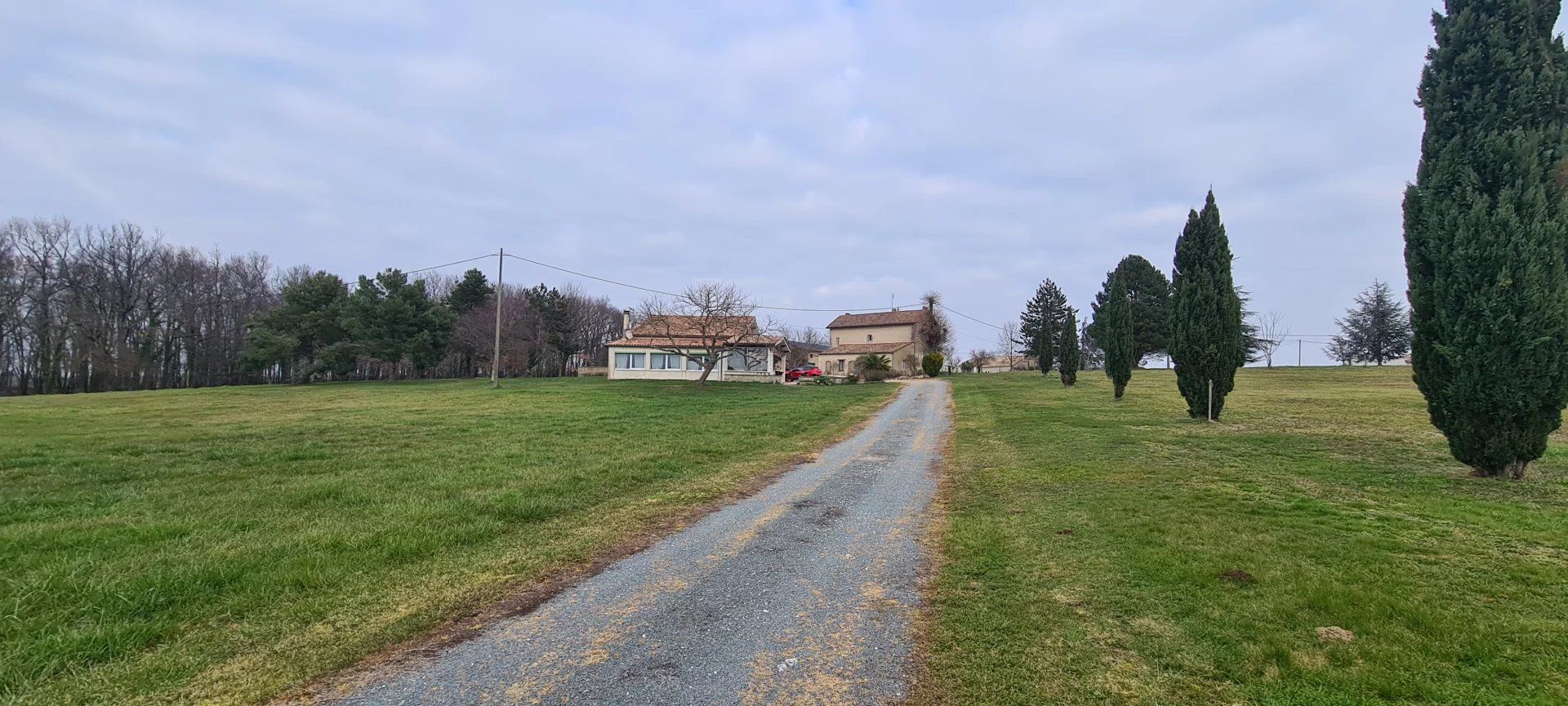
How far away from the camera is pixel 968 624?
393 centimetres

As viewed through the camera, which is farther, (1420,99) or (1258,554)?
(1420,99)

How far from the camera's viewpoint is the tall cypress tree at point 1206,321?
1725 cm

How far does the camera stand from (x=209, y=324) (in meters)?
50.0

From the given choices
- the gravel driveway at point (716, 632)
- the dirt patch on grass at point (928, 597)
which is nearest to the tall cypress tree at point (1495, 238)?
the dirt patch on grass at point (928, 597)

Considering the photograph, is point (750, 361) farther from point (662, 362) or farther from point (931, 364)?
point (931, 364)

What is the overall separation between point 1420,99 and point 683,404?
20576 mm

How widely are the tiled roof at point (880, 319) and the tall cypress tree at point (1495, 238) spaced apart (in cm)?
4779

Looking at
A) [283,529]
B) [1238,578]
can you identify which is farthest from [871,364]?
[1238,578]

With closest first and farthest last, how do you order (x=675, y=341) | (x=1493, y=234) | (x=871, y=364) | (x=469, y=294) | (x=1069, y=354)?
1. (x=1493, y=234)
2. (x=1069, y=354)
3. (x=675, y=341)
4. (x=871, y=364)
5. (x=469, y=294)

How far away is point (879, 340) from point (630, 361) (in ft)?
78.0

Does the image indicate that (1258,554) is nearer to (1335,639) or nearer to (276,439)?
(1335,639)

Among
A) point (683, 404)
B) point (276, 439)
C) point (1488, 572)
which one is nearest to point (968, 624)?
point (1488, 572)

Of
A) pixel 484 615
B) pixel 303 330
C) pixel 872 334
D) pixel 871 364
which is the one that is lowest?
pixel 484 615

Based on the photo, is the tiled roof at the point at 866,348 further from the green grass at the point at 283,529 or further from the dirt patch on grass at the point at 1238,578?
the dirt patch on grass at the point at 1238,578
